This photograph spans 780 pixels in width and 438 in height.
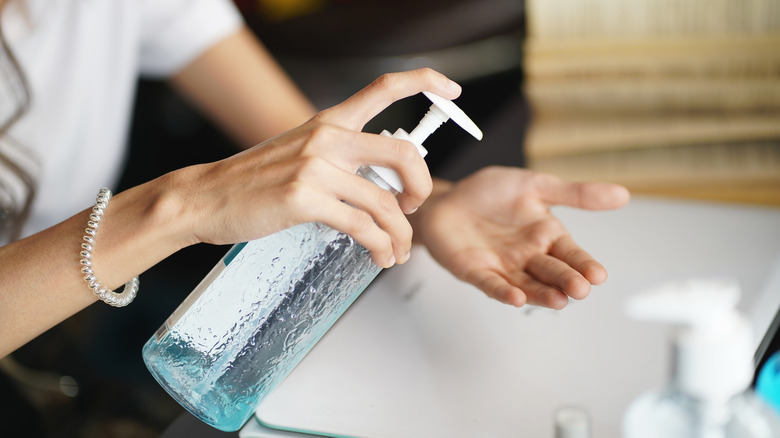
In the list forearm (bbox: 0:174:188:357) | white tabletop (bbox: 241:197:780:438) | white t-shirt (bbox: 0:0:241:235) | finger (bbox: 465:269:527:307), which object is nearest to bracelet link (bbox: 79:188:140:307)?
forearm (bbox: 0:174:188:357)

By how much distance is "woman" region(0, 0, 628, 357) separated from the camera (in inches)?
15.9

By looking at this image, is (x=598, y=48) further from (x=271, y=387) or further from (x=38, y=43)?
(x=38, y=43)

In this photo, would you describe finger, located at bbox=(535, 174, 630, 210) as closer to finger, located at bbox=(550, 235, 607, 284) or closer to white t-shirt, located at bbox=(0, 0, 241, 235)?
finger, located at bbox=(550, 235, 607, 284)

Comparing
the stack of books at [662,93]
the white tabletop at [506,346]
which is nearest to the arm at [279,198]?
the white tabletop at [506,346]

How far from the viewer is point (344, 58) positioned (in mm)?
1482

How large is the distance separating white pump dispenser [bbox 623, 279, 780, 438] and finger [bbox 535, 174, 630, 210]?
23 centimetres

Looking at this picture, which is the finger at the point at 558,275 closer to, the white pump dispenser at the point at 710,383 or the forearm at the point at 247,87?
the white pump dispenser at the point at 710,383

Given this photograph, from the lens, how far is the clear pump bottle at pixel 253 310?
433mm

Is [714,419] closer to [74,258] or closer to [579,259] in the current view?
[579,259]

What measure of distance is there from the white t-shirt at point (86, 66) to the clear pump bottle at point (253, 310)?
0.45 m

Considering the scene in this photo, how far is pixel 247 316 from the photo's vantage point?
44 centimetres

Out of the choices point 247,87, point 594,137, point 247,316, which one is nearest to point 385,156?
point 247,316

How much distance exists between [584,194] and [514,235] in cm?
6

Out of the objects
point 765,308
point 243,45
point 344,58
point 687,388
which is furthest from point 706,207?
point 344,58
